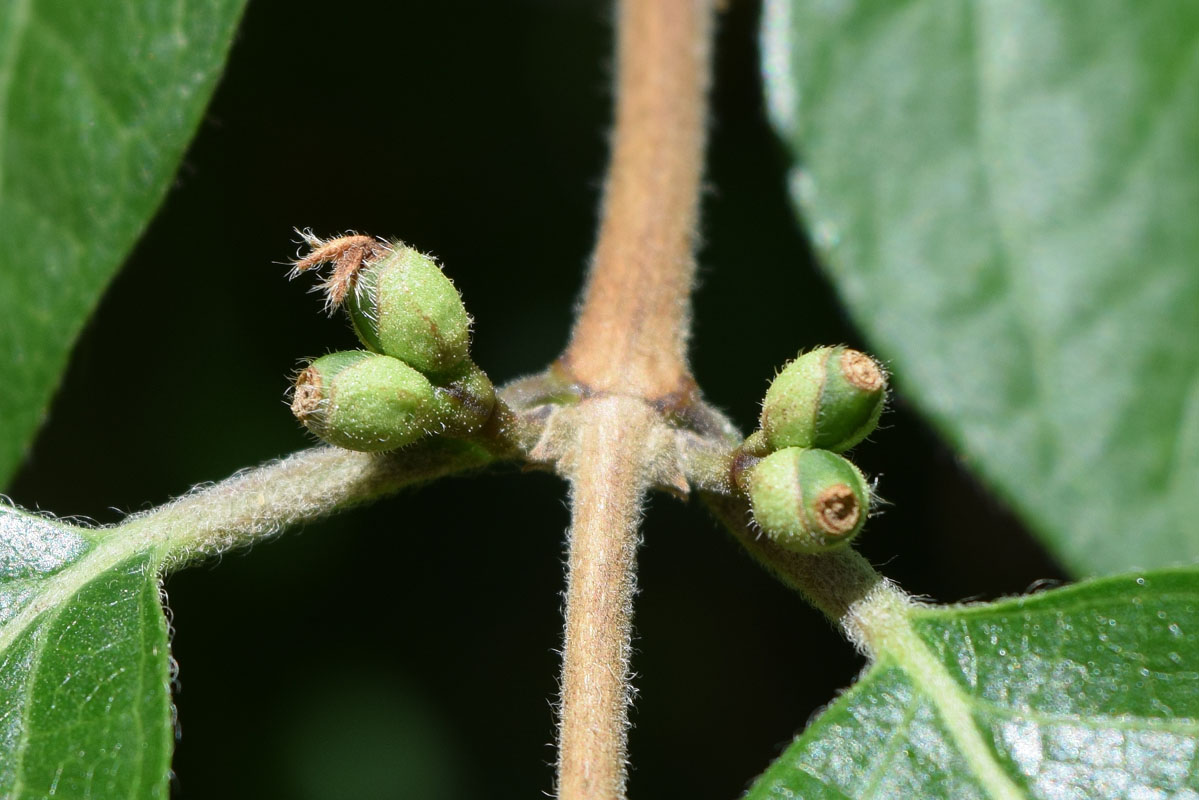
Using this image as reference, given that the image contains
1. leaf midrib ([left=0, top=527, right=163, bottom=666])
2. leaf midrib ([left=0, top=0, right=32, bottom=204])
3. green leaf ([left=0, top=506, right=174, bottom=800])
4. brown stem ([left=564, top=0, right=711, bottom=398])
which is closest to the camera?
green leaf ([left=0, top=506, right=174, bottom=800])

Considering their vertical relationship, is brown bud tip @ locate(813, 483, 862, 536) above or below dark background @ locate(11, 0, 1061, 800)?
below

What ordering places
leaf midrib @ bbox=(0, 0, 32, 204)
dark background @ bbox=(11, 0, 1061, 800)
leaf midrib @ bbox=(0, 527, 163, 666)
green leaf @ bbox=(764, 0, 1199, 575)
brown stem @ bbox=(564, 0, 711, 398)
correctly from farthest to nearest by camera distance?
dark background @ bbox=(11, 0, 1061, 800) < green leaf @ bbox=(764, 0, 1199, 575) < leaf midrib @ bbox=(0, 0, 32, 204) < brown stem @ bbox=(564, 0, 711, 398) < leaf midrib @ bbox=(0, 527, 163, 666)

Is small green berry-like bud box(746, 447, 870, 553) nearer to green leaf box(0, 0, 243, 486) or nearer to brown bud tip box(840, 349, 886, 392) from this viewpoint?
brown bud tip box(840, 349, 886, 392)

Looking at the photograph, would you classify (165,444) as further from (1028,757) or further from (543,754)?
(1028,757)

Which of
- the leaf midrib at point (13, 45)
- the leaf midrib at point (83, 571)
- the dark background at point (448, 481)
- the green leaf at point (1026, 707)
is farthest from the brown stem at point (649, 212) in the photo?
the leaf midrib at point (13, 45)

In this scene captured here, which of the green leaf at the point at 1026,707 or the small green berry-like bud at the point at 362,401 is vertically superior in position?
the small green berry-like bud at the point at 362,401

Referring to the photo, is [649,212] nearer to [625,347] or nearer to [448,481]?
[625,347]

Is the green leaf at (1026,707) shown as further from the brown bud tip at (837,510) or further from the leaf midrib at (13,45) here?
the leaf midrib at (13,45)

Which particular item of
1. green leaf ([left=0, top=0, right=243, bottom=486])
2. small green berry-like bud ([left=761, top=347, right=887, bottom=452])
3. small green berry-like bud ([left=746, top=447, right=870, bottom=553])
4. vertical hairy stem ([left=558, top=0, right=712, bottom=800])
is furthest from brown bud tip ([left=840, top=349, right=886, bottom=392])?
green leaf ([left=0, top=0, right=243, bottom=486])

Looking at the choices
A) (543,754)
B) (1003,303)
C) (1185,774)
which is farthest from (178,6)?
(543,754)
